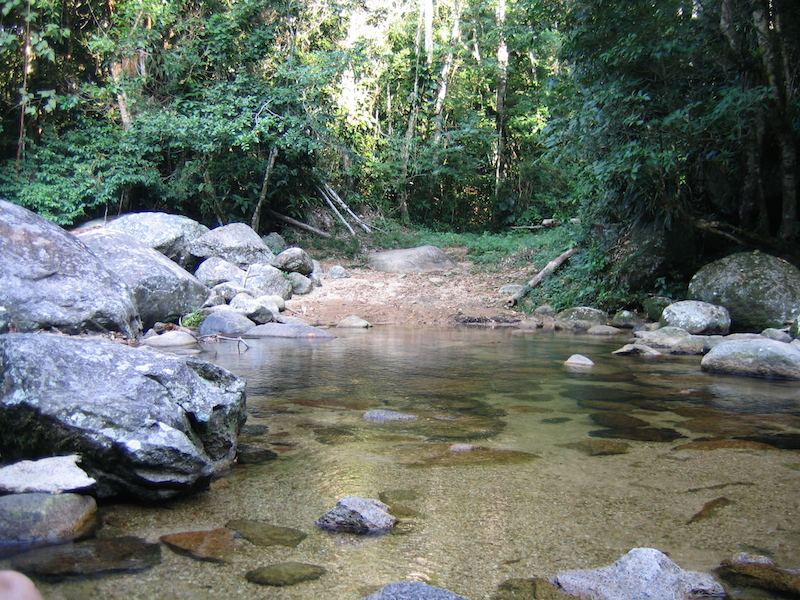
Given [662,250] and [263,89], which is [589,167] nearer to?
[662,250]

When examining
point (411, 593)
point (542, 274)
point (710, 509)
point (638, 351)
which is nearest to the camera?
point (411, 593)

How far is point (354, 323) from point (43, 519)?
6.86m

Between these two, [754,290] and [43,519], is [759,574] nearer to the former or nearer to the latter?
[43,519]

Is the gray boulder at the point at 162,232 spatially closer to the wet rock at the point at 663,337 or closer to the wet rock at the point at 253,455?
the wet rock at the point at 663,337

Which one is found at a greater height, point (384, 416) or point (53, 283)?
point (53, 283)

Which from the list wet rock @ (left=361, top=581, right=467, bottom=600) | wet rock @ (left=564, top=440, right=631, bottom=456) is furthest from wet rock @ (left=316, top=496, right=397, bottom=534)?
wet rock @ (left=564, top=440, right=631, bottom=456)

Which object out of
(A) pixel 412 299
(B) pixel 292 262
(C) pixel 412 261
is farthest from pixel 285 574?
(C) pixel 412 261

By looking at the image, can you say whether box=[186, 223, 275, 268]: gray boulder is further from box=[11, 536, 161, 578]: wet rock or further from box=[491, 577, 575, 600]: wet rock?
box=[491, 577, 575, 600]: wet rock

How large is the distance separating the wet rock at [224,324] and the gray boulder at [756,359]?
209 inches

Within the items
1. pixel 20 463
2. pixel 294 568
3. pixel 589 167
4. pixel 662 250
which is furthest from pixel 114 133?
pixel 294 568

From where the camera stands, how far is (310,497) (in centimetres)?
257

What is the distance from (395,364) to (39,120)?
10490 mm

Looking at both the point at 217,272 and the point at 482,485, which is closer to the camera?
the point at 482,485

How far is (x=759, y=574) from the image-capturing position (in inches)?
75.4
